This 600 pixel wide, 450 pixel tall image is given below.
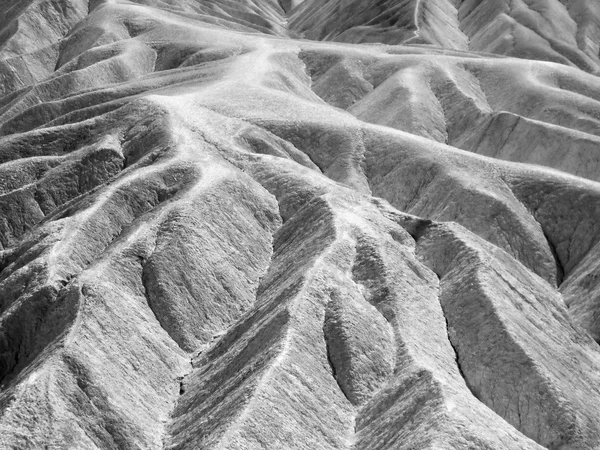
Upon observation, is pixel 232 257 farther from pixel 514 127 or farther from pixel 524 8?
pixel 524 8

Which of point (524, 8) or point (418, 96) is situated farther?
point (524, 8)

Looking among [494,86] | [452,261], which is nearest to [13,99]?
[494,86]

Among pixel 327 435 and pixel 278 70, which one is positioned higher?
pixel 278 70

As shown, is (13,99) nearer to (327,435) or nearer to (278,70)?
(278,70)

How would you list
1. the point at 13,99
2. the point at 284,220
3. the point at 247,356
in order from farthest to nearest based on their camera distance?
the point at 13,99, the point at 284,220, the point at 247,356

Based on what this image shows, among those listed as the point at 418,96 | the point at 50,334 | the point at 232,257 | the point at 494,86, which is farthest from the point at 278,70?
the point at 50,334

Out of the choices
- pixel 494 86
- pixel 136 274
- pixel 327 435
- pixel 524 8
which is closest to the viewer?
pixel 327 435

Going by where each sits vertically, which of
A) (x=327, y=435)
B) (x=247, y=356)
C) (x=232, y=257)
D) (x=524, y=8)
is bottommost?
(x=327, y=435)
